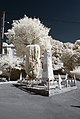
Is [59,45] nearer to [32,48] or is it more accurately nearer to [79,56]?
[79,56]

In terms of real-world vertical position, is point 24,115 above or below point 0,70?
below

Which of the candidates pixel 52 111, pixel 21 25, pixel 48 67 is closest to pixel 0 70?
pixel 21 25

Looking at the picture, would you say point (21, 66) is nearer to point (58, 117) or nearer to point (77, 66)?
point (77, 66)

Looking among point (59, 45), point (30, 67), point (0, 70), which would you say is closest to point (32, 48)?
point (30, 67)

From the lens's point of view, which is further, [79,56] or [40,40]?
[79,56]

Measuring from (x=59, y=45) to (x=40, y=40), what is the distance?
34705 mm

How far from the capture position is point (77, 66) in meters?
52.6

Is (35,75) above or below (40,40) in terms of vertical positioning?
below

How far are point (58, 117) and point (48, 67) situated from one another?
16593 millimetres

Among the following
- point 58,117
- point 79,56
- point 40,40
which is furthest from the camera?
point 79,56

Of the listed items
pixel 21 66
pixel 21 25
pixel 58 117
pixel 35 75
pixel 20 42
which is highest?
pixel 21 25

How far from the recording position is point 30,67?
113ft

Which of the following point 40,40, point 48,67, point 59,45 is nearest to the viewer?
point 48,67

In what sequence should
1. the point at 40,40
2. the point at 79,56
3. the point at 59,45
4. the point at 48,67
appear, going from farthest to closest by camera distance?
the point at 59,45 < the point at 79,56 < the point at 40,40 < the point at 48,67
